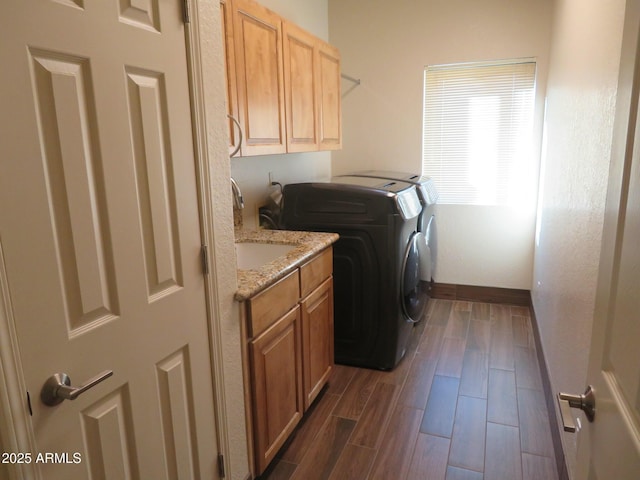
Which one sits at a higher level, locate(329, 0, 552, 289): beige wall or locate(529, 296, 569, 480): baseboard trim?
locate(329, 0, 552, 289): beige wall

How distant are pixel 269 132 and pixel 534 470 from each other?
6.37ft

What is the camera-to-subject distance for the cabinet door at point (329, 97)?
290 cm

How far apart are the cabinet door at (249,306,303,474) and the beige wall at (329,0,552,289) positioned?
2.30 meters

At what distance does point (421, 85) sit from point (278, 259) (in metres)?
2.51

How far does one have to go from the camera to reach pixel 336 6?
384cm

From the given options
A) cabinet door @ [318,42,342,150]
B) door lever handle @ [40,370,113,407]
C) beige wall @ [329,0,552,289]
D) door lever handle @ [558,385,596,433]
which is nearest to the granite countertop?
door lever handle @ [40,370,113,407]

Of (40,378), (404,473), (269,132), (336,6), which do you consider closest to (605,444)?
(40,378)

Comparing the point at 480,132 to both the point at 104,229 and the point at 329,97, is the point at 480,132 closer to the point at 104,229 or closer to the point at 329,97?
the point at 329,97

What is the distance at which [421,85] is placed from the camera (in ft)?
12.3

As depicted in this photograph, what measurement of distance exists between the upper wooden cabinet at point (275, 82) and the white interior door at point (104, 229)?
27.3 inches

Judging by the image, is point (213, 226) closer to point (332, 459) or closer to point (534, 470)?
point (332, 459)

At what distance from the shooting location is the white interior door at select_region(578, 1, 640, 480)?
0.64 metres

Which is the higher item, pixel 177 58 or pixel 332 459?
pixel 177 58

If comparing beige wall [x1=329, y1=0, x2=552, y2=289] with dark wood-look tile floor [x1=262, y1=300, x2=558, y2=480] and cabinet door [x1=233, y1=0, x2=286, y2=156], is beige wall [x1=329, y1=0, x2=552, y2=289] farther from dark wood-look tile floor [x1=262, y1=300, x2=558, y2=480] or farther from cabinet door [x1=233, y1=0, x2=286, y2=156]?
cabinet door [x1=233, y1=0, x2=286, y2=156]
